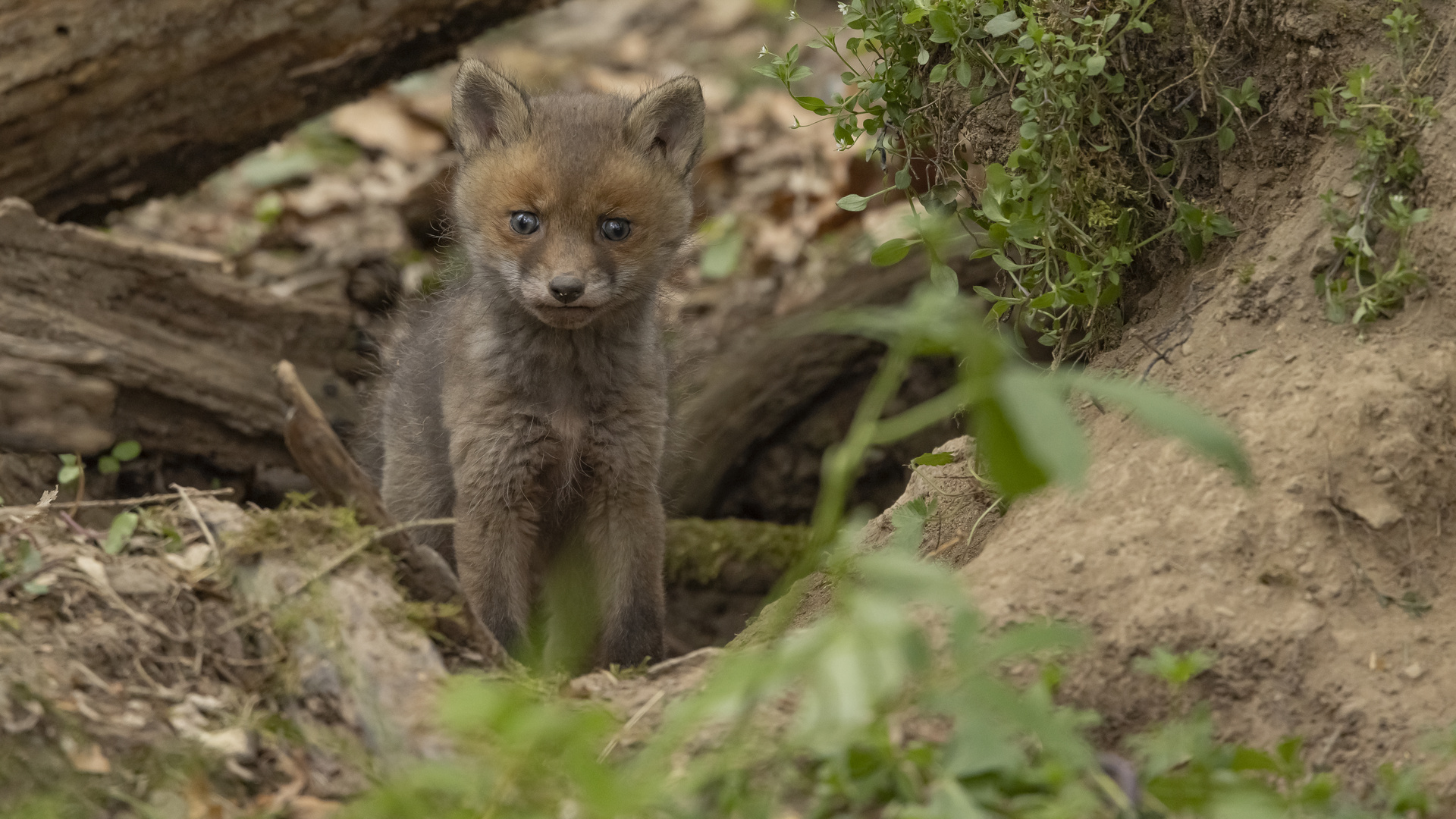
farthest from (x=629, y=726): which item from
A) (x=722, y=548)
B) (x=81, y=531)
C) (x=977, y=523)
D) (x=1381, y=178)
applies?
(x=722, y=548)

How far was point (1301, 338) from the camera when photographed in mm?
3463

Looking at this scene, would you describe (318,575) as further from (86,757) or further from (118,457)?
(118,457)

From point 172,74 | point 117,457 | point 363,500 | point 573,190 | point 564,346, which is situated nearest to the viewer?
point 363,500

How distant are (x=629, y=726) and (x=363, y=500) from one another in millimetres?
843

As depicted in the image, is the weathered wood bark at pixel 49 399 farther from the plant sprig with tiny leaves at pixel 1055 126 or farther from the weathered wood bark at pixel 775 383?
the plant sprig with tiny leaves at pixel 1055 126

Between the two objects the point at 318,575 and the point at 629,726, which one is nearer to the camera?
the point at 629,726

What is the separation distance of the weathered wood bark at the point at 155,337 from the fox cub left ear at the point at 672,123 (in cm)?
233

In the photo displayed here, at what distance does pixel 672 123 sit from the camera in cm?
471

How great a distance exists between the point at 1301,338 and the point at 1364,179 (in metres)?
0.45

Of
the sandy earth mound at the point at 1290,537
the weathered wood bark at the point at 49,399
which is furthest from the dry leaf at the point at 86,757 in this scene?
the weathered wood bark at the point at 49,399

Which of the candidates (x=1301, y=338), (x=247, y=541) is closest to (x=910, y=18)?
(x=1301, y=338)

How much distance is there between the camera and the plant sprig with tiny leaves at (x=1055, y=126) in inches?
148

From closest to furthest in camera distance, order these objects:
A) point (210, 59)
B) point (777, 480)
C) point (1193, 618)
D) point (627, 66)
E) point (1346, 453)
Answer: point (1193, 618), point (1346, 453), point (210, 59), point (777, 480), point (627, 66)

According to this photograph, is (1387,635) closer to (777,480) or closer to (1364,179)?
(1364,179)
